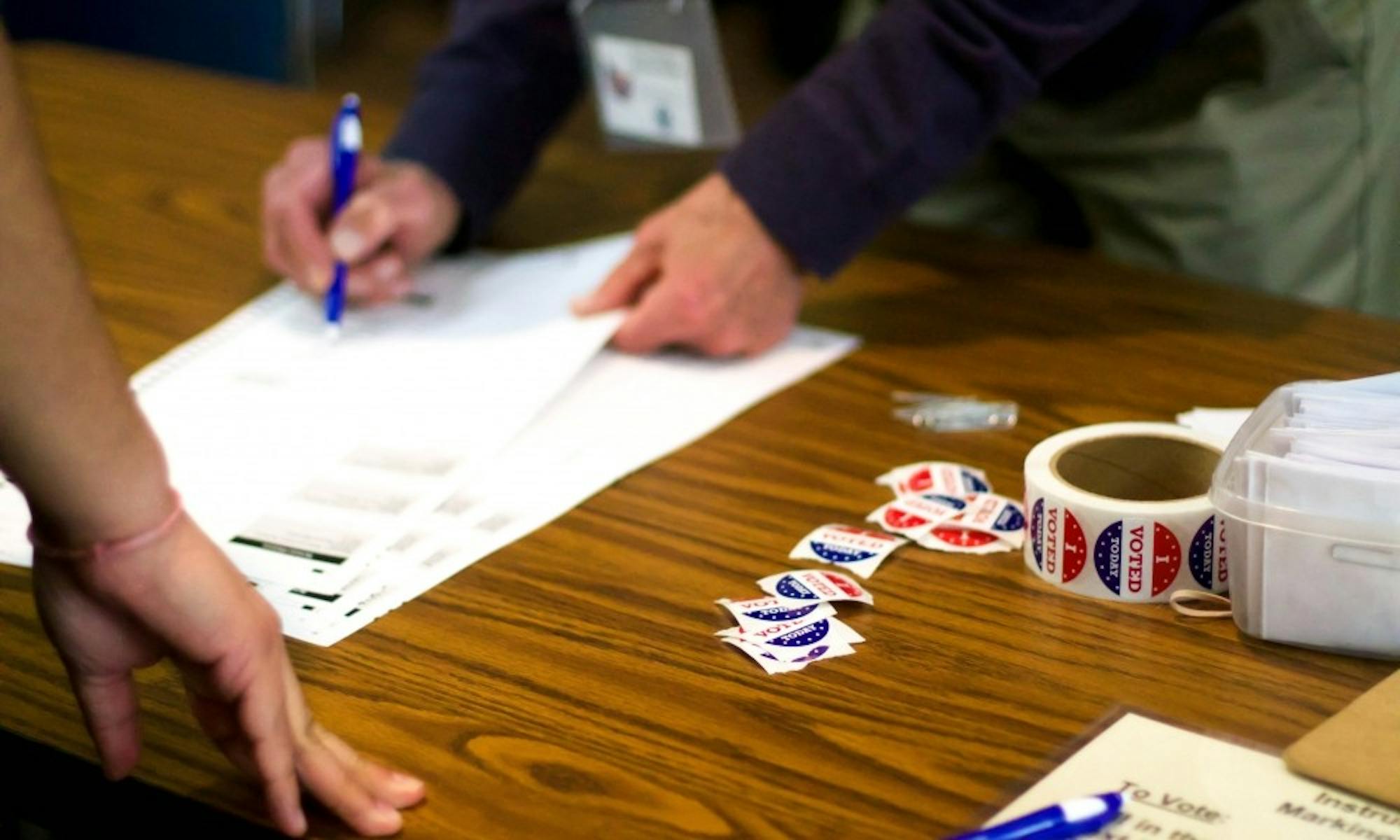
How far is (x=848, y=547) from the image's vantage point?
0.94m

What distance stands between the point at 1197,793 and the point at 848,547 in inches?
11.0

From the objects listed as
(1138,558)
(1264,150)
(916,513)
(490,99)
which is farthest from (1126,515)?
(490,99)

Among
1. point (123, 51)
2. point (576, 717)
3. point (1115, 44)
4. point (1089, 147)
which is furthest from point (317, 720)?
point (123, 51)

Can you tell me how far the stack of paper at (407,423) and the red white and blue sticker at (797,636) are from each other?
0.19 metres

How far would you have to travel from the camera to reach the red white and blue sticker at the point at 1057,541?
34.2 inches

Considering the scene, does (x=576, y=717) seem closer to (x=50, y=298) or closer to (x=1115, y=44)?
(x=50, y=298)

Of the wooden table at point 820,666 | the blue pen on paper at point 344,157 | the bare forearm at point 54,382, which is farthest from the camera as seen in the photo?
the blue pen on paper at point 344,157

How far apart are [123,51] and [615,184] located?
1.27 meters

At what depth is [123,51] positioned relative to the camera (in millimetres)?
2535

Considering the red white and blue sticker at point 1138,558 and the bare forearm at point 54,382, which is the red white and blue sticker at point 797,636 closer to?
the red white and blue sticker at point 1138,558

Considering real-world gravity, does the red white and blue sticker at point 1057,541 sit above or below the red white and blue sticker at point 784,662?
above

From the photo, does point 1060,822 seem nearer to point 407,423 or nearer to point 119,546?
point 119,546

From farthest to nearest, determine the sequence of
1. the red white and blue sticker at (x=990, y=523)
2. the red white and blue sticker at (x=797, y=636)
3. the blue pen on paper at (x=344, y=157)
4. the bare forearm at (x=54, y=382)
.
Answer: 1. the blue pen on paper at (x=344, y=157)
2. the red white and blue sticker at (x=990, y=523)
3. the red white and blue sticker at (x=797, y=636)
4. the bare forearm at (x=54, y=382)

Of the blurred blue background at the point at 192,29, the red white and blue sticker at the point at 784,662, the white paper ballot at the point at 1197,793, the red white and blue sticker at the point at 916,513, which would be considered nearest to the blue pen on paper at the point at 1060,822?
the white paper ballot at the point at 1197,793
